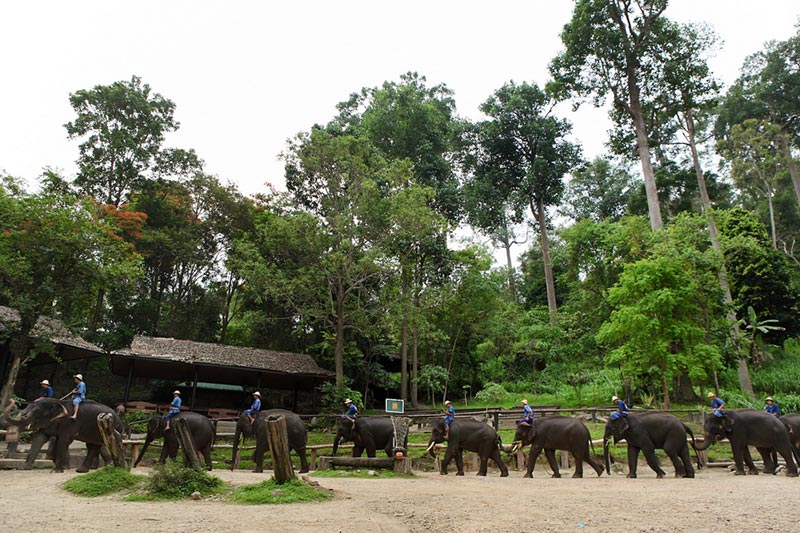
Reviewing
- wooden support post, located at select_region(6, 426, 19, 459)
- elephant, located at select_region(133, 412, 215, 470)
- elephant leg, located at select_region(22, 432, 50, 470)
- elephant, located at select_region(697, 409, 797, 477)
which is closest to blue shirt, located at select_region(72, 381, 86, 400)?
Result: elephant leg, located at select_region(22, 432, 50, 470)

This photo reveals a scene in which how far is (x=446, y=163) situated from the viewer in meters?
33.0

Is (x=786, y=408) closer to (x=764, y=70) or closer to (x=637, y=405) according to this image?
(x=637, y=405)

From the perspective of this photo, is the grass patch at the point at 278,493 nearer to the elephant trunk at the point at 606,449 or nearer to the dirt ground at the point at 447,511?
the dirt ground at the point at 447,511

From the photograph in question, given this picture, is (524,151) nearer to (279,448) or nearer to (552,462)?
(552,462)

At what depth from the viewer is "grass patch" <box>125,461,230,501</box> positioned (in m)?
7.96

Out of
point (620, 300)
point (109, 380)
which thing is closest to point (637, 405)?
point (620, 300)

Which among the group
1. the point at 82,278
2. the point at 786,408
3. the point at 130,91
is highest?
the point at 130,91

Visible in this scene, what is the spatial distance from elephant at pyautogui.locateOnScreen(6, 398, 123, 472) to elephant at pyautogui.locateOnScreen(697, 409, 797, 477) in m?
13.9

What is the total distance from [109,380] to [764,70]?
Result: 152 feet

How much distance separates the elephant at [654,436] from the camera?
11.7m

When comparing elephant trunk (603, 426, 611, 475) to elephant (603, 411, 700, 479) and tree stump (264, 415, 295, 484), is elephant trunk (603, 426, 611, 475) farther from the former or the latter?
tree stump (264, 415, 295, 484)

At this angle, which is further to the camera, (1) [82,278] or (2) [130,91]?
(2) [130,91]

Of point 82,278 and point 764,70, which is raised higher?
point 764,70

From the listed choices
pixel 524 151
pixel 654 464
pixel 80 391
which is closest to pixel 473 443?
pixel 654 464
